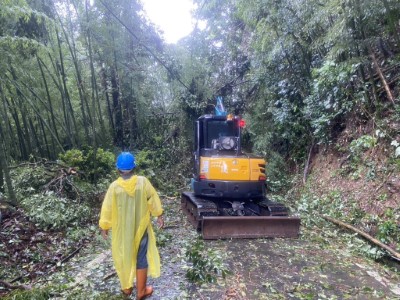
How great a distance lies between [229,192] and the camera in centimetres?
573

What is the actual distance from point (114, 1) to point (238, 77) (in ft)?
15.5

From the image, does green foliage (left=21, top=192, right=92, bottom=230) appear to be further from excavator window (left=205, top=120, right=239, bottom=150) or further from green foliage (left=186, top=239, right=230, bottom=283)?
excavator window (left=205, top=120, right=239, bottom=150)

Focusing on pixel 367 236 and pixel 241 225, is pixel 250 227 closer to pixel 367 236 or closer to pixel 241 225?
pixel 241 225

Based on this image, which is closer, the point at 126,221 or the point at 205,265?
the point at 126,221

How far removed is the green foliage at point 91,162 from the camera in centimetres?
786

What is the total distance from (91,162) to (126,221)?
17.3 feet

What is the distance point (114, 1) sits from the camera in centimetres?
992

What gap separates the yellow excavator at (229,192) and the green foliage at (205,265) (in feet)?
2.36

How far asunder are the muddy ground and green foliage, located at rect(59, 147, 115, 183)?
9.85 feet

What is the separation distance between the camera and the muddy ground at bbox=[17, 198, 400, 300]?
11.8 feet

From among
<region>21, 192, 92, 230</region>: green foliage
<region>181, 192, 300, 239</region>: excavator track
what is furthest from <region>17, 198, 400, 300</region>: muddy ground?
<region>21, 192, 92, 230</region>: green foliage

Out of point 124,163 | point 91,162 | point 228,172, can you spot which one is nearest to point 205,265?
point 124,163

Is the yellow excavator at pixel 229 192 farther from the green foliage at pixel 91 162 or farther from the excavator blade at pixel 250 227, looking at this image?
the green foliage at pixel 91 162

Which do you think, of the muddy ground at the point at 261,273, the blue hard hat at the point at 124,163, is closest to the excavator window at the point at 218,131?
the muddy ground at the point at 261,273
